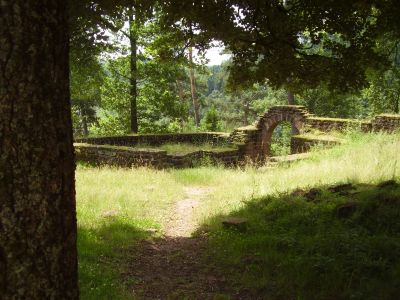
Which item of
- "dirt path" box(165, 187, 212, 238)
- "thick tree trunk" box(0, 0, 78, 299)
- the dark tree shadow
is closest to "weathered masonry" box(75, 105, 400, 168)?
"dirt path" box(165, 187, 212, 238)

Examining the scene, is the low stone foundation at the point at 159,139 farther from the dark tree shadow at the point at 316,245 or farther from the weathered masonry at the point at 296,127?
the dark tree shadow at the point at 316,245

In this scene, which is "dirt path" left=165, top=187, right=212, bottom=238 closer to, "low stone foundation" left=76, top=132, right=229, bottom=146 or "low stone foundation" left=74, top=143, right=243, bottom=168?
"low stone foundation" left=74, top=143, right=243, bottom=168

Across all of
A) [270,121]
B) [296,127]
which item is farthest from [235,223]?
[270,121]

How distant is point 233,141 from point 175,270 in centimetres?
1463

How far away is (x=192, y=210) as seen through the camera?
8.08 meters

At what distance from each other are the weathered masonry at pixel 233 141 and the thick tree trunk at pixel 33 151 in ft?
34.6

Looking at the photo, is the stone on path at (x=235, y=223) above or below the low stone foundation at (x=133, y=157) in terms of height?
below

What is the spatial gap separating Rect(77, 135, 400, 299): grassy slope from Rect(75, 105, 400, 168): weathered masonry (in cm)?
295

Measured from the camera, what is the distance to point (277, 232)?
5543 millimetres

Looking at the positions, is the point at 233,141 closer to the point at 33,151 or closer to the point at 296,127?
the point at 296,127

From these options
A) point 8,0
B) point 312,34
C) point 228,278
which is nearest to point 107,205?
point 228,278

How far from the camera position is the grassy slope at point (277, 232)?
4.03 meters

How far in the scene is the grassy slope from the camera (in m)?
4.03

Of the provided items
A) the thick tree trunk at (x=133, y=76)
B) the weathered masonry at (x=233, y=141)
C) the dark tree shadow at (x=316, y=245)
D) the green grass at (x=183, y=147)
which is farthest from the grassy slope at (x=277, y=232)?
the thick tree trunk at (x=133, y=76)
